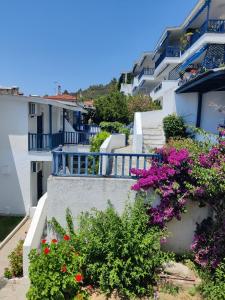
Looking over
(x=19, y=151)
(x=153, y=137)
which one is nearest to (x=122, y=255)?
(x=153, y=137)

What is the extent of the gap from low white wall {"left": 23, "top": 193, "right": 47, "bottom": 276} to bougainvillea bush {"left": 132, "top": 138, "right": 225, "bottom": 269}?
3.46 metres

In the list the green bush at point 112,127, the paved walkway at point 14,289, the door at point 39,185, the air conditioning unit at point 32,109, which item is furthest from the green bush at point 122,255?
the green bush at point 112,127

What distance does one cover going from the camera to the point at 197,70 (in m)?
15.1

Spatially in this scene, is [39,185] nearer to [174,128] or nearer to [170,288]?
[174,128]

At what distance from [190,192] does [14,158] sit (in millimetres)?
11622

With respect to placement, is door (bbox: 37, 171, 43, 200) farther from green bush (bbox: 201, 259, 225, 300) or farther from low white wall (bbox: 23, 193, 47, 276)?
green bush (bbox: 201, 259, 225, 300)

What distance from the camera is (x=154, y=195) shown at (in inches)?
303

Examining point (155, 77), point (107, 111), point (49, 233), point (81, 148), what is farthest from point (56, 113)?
point (155, 77)

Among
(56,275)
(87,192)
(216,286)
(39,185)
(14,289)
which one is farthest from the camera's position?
(39,185)

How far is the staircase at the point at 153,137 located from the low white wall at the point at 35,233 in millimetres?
5828

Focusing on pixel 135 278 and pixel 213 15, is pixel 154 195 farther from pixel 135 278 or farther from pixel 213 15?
pixel 213 15

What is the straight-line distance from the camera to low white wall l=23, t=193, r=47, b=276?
802cm

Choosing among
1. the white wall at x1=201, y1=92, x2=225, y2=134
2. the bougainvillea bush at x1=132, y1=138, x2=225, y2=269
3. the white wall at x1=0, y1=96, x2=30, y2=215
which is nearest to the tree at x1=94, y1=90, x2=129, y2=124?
the white wall at x1=201, y1=92, x2=225, y2=134

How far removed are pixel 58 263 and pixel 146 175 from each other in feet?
10.9
